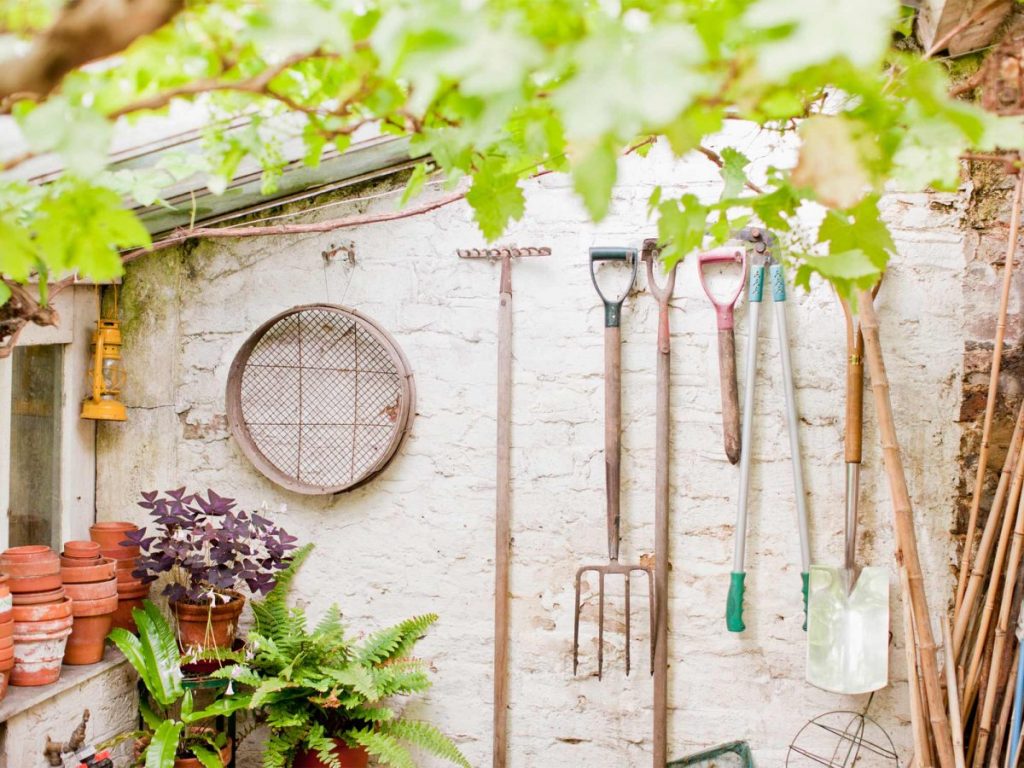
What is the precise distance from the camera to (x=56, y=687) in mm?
2254

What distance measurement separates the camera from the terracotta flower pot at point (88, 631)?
7.86 ft

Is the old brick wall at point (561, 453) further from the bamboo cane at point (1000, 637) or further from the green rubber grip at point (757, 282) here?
the bamboo cane at point (1000, 637)

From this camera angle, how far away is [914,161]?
832mm

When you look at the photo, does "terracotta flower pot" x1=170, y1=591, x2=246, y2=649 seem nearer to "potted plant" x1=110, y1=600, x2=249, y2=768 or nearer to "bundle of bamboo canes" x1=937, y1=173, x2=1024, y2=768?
"potted plant" x1=110, y1=600, x2=249, y2=768

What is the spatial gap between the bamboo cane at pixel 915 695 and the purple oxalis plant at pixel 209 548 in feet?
5.14

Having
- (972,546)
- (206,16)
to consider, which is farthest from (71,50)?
(972,546)

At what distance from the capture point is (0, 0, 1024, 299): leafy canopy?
631mm

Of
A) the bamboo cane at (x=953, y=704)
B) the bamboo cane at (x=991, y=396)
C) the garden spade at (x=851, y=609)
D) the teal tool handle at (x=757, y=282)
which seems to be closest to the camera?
the bamboo cane at (x=953, y=704)

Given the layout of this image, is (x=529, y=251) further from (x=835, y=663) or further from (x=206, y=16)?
(x=206, y=16)

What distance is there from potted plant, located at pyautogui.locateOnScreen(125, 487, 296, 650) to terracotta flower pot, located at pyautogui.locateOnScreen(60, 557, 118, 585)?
100 mm

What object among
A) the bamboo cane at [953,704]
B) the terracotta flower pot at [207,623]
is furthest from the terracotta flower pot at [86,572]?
the bamboo cane at [953,704]

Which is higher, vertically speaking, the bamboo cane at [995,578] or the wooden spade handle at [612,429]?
the wooden spade handle at [612,429]

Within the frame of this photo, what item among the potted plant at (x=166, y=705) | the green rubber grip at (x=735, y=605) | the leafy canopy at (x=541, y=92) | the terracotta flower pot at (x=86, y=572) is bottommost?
the potted plant at (x=166, y=705)

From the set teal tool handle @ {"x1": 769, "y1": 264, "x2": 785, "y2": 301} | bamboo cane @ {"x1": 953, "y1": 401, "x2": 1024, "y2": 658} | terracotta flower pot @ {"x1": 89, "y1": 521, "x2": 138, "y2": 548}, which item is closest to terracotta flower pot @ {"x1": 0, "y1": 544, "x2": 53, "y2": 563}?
terracotta flower pot @ {"x1": 89, "y1": 521, "x2": 138, "y2": 548}
